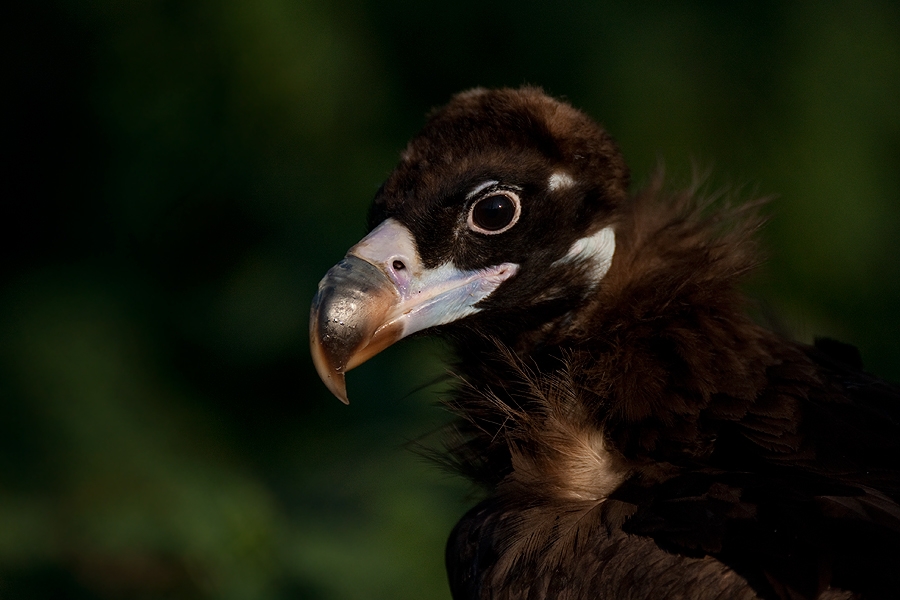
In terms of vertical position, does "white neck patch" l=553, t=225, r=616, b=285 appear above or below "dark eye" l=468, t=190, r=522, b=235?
below

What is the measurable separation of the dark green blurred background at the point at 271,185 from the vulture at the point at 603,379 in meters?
1.68

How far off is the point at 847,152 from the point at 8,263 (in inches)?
141

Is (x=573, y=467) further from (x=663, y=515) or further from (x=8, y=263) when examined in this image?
(x=8, y=263)

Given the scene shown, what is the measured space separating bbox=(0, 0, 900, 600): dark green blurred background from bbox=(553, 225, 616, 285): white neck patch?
1.70 meters

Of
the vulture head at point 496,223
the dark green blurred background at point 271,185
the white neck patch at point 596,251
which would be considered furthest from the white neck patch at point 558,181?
the dark green blurred background at point 271,185

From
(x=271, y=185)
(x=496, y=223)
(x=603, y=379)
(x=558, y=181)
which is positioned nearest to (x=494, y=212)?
(x=496, y=223)

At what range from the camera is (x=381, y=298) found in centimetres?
206

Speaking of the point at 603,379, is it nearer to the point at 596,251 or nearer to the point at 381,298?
the point at 596,251

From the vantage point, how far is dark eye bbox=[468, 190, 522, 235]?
85.9 inches

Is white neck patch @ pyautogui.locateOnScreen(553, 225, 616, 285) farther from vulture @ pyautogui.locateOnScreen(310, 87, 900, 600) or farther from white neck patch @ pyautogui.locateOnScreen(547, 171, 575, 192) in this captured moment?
white neck patch @ pyautogui.locateOnScreen(547, 171, 575, 192)

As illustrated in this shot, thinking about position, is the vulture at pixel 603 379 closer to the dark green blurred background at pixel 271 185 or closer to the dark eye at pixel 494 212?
the dark eye at pixel 494 212

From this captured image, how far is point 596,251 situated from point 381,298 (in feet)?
1.66

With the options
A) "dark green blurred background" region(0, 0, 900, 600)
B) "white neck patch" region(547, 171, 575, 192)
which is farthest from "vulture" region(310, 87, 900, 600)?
"dark green blurred background" region(0, 0, 900, 600)

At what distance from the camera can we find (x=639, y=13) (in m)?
4.37
